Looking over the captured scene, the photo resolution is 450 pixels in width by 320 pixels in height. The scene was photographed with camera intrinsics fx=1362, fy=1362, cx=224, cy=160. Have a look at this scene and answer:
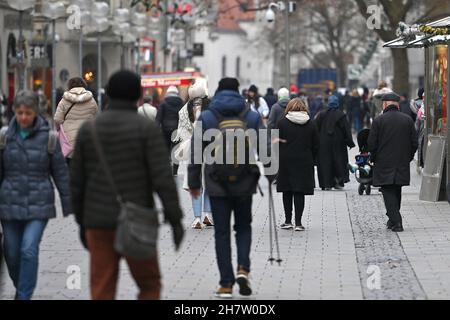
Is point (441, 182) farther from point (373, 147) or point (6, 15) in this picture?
point (6, 15)

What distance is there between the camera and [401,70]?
126 ft

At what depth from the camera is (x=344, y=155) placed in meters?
22.2

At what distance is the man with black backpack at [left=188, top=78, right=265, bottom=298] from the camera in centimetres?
1050

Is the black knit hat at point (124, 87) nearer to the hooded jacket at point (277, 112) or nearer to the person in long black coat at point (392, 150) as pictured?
the person in long black coat at point (392, 150)

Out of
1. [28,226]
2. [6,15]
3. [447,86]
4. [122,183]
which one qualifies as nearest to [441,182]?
[447,86]

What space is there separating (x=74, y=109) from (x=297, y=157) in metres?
2.96

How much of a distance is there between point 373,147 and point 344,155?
22.2 ft

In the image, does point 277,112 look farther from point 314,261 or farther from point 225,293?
point 225,293

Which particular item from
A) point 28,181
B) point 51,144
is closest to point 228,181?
point 51,144

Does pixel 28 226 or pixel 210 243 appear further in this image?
pixel 210 243

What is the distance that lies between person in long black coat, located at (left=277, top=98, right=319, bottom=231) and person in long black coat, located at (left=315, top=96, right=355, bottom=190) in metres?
6.23

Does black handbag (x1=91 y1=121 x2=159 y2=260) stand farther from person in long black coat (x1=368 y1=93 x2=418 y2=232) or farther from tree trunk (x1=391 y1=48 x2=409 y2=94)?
tree trunk (x1=391 y1=48 x2=409 y2=94)

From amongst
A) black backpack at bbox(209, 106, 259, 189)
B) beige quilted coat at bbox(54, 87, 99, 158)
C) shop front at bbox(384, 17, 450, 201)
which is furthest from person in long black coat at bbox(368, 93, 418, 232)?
black backpack at bbox(209, 106, 259, 189)

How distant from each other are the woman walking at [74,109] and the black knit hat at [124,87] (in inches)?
324
